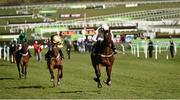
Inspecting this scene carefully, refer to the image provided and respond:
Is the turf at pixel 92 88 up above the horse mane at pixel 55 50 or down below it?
below

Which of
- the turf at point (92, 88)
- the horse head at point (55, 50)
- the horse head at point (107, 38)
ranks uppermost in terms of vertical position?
the horse head at point (107, 38)

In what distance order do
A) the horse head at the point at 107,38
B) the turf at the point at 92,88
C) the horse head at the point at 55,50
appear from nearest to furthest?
the turf at the point at 92,88 → the horse head at the point at 107,38 → the horse head at the point at 55,50

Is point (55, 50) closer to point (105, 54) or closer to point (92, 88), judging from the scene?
point (92, 88)

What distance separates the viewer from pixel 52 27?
212 ft

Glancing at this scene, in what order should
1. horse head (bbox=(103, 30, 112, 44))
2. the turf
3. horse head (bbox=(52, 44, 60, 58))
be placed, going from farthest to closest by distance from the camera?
horse head (bbox=(52, 44, 60, 58)), horse head (bbox=(103, 30, 112, 44)), the turf

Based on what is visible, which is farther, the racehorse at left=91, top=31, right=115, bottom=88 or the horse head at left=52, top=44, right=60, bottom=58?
the horse head at left=52, top=44, right=60, bottom=58

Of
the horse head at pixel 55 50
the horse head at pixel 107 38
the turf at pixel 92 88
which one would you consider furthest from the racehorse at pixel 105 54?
the horse head at pixel 55 50

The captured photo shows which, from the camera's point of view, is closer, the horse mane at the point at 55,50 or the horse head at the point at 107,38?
the horse head at the point at 107,38

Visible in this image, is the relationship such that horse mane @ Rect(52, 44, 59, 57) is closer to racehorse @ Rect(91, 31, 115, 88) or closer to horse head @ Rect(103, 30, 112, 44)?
racehorse @ Rect(91, 31, 115, 88)

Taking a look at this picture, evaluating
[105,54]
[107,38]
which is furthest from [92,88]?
[107,38]

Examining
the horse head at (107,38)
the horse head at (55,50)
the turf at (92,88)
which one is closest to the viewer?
the turf at (92,88)

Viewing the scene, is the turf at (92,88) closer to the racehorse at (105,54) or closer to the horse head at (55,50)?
the racehorse at (105,54)

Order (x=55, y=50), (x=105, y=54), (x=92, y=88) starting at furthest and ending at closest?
(x=55, y=50), (x=92, y=88), (x=105, y=54)

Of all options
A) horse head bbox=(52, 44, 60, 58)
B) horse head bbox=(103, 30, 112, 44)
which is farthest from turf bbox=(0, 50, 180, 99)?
horse head bbox=(103, 30, 112, 44)
